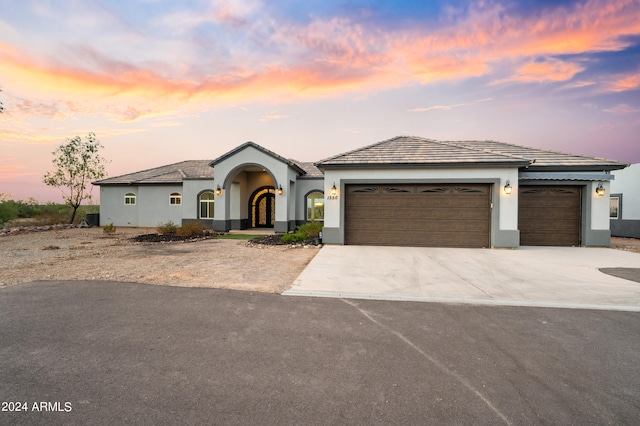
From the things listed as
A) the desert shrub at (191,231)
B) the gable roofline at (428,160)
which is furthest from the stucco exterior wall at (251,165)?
Result: the gable roofline at (428,160)

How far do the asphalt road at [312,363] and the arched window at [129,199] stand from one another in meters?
19.2

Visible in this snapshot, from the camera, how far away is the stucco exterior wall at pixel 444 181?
11.0 m

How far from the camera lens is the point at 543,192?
1197 cm

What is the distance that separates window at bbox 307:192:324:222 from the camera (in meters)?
19.1

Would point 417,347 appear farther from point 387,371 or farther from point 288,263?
point 288,263

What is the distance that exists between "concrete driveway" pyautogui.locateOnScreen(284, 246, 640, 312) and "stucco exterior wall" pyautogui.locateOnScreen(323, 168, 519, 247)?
1.20 m

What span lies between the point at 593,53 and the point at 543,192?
26.8ft

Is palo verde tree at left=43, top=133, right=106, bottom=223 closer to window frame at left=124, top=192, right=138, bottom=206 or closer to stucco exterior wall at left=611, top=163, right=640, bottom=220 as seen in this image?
window frame at left=124, top=192, right=138, bottom=206

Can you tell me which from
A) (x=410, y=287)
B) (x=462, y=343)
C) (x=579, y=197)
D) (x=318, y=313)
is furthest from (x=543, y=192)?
(x=318, y=313)

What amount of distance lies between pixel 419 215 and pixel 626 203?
49.8 ft

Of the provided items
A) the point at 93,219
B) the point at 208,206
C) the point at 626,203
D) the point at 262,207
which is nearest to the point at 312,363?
the point at 208,206

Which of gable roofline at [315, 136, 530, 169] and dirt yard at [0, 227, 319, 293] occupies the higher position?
gable roofline at [315, 136, 530, 169]

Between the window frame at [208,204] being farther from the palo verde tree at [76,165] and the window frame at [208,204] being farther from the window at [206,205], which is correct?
the palo verde tree at [76,165]

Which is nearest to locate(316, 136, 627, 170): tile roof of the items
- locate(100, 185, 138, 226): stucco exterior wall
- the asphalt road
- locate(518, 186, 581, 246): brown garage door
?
locate(518, 186, 581, 246): brown garage door
